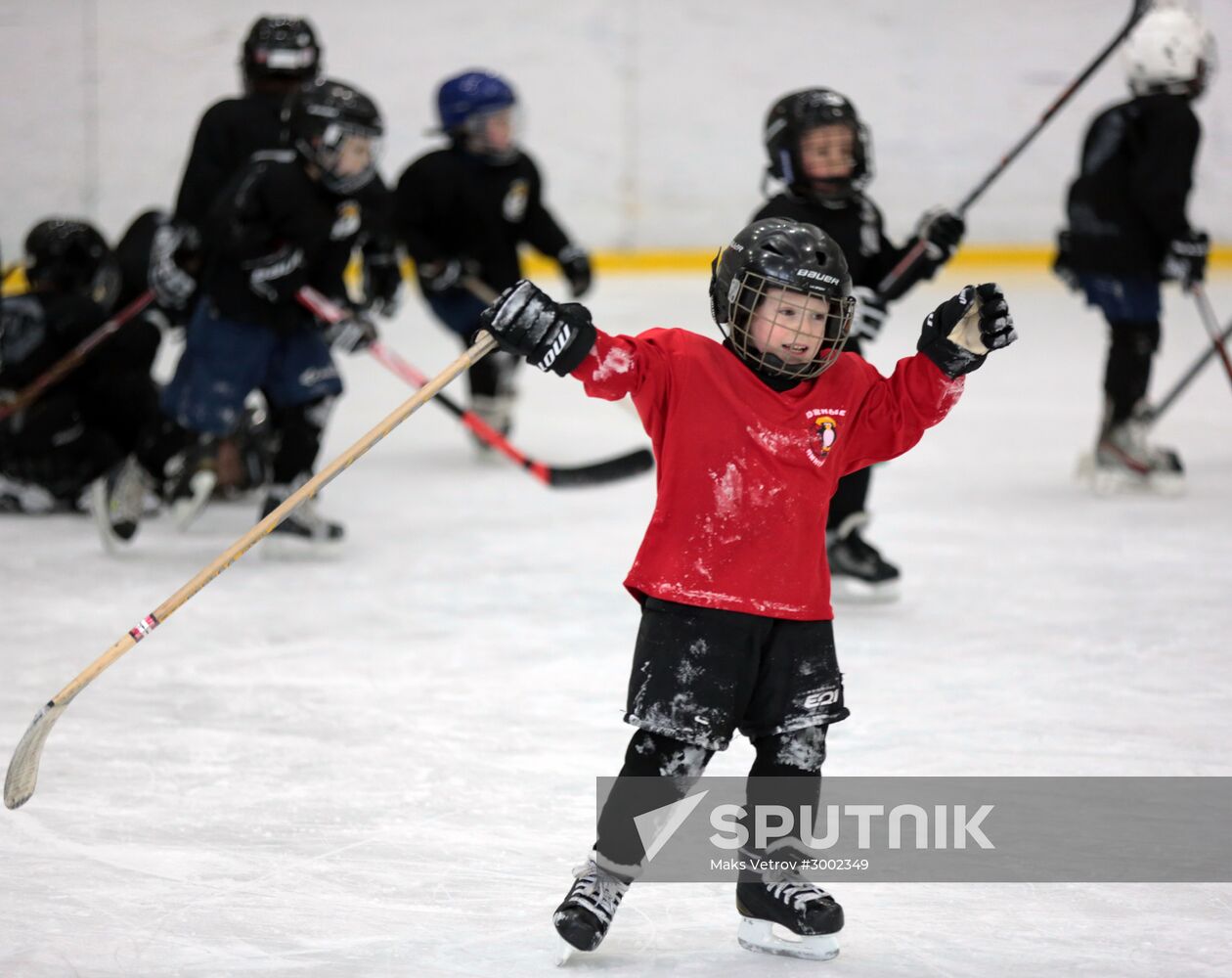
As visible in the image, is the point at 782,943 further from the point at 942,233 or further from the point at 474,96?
the point at 474,96

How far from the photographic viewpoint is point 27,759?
2.52 m

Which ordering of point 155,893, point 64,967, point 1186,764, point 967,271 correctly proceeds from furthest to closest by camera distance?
1. point 967,271
2. point 1186,764
3. point 155,893
4. point 64,967

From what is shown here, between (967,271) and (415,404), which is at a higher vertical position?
(415,404)

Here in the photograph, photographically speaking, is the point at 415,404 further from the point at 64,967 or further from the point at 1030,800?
the point at 1030,800

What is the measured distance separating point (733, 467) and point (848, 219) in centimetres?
A: 186

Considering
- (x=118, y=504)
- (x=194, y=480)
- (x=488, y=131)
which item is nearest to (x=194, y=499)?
(x=194, y=480)

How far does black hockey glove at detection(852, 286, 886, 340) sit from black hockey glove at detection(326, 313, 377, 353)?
4.22ft

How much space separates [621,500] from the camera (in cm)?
550

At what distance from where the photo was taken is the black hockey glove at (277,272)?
445 cm

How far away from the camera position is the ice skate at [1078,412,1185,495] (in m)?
5.39

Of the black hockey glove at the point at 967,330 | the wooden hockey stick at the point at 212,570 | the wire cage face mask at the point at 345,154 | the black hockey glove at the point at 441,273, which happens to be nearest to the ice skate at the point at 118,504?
the wire cage face mask at the point at 345,154

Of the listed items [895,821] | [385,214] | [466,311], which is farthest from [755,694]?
[466,311]

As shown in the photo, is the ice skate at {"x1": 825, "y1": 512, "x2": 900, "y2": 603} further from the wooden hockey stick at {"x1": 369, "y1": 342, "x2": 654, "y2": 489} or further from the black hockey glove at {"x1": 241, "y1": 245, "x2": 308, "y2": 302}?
the black hockey glove at {"x1": 241, "y1": 245, "x2": 308, "y2": 302}

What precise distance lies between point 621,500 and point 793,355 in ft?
10.8
